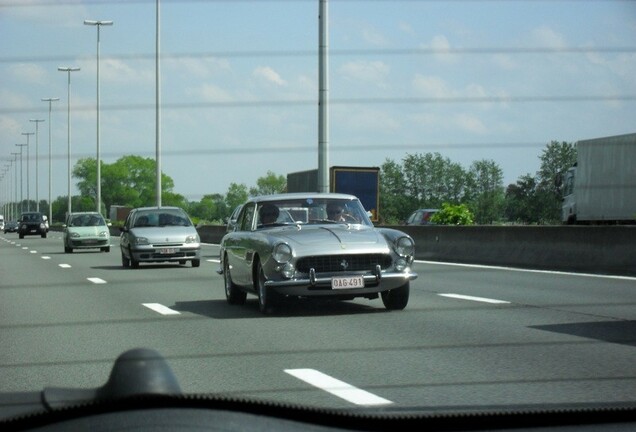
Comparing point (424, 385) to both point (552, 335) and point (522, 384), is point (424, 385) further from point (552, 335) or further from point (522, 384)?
point (552, 335)

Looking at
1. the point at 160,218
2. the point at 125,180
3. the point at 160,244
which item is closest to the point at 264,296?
the point at 125,180

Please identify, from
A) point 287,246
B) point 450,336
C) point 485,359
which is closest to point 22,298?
point 287,246

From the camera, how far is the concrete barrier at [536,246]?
66.7 ft

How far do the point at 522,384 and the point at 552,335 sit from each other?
3.14 metres

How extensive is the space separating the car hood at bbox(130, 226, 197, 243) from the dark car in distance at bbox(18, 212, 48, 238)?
44150 millimetres

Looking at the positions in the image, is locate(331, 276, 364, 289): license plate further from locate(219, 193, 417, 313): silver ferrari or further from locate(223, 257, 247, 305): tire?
locate(223, 257, 247, 305): tire

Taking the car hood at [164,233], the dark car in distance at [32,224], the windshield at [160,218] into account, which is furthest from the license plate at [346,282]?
the dark car in distance at [32,224]

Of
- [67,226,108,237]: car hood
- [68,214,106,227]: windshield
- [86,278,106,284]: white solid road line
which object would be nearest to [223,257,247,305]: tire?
[86,278,106,284]: white solid road line

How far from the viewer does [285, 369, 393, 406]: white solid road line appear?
636 centimetres

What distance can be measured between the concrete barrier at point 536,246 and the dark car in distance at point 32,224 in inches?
1739

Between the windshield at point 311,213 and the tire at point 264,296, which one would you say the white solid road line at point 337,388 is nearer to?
the tire at point 264,296

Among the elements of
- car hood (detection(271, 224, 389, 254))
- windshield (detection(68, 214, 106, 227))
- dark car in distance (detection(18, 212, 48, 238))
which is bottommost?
dark car in distance (detection(18, 212, 48, 238))

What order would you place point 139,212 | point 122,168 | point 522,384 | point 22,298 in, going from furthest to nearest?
point 139,212 → point 22,298 → point 122,168 → point 522,384

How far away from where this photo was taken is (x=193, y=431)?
68.1 inches
